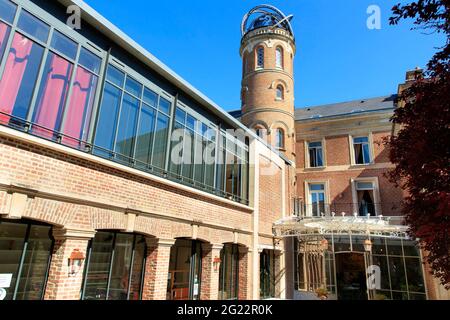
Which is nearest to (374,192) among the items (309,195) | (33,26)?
(309,195)

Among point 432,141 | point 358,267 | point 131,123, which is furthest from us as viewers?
point 358,267

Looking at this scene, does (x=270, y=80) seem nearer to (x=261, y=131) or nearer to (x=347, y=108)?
(x=261, y=131)

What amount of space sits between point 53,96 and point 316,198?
724 inches

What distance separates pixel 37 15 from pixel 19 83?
1.56 m

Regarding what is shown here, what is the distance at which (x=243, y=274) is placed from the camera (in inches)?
508

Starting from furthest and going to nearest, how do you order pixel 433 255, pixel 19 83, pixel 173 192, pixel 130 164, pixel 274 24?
pixel 274 24 < pixel 173 192 < pixel 130 164 < pixel 19 83 < pixel 433 255

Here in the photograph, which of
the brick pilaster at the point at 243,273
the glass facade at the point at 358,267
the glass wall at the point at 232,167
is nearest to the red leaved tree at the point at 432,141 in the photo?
the glass wall at the point at 232,167

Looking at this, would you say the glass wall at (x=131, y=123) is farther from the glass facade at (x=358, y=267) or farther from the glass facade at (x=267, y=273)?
the glass facade at (x=358, y=267)

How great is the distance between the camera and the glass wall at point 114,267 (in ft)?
23.2

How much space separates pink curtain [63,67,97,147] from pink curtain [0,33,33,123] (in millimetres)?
1075

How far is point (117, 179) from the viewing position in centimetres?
758

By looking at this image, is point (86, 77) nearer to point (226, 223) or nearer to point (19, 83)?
point (19, 83)

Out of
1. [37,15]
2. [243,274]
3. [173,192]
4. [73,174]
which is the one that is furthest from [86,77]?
[243,274]

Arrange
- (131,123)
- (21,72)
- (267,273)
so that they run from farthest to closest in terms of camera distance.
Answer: (267,273), (131,123), (21,72)
